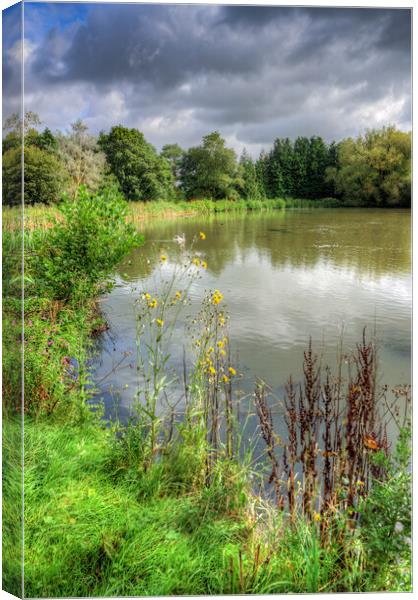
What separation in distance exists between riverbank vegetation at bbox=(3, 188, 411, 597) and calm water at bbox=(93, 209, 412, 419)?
62 millimetres

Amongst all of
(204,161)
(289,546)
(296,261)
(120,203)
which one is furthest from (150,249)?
(289,546)

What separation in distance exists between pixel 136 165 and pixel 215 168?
384mm

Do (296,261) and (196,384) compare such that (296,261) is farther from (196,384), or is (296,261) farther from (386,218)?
(196,384)

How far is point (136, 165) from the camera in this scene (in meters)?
2.87

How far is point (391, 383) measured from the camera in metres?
2.64

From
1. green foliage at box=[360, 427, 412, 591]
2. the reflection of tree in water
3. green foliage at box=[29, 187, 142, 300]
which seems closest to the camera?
green foliage at box=[360, 427, 412, 591]

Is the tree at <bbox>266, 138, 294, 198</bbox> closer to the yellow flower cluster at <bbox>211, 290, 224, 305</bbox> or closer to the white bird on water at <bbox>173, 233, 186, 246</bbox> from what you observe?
the white bird on water at <bbox>173, 233, 186, 246</bbox>

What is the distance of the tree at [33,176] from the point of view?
231 cm

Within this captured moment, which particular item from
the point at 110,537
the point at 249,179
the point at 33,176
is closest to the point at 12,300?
the point at 33,176

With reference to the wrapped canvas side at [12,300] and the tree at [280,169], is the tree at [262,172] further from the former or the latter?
the wrapped canvas side at [12,300]

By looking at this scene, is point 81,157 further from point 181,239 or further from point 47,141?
point 181,239

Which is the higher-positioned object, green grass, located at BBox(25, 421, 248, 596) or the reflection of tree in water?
the reflection of tree in water

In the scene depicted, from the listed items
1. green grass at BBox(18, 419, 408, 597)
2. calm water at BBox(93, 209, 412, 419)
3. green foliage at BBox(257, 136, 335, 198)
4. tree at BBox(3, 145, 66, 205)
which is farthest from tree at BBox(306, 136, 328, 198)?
green grass at BBox(18, 419, 408, 597)

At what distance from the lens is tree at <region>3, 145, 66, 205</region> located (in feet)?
7.57
